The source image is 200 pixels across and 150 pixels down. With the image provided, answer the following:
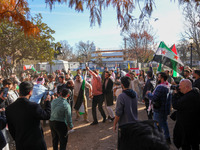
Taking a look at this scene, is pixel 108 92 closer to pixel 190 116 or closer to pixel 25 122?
pixel 190 116

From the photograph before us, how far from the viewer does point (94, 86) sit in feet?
21.8

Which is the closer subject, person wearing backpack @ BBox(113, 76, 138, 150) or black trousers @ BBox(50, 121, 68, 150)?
person wearing backpack @ BBox(113, 76, 138, 150)

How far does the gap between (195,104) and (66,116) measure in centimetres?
276

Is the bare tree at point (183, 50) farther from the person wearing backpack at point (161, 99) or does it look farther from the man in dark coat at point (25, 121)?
the man in dark coat at point (25, 121)

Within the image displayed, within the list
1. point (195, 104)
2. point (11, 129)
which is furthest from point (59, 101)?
point (195, 104)

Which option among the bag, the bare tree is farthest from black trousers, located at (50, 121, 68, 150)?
the bare tree

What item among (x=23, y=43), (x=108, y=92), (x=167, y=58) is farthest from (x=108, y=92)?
(x=23, y=43)

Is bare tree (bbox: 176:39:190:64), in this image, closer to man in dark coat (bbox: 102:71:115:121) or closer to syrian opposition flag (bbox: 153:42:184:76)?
syrian opposition flag (bbox: 153:42:184:76)

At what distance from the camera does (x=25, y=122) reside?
250 centimetres

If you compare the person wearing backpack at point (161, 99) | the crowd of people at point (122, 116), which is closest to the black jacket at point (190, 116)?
the crowd of people at point (122, 116)

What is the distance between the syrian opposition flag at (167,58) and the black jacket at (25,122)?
20.6 feet

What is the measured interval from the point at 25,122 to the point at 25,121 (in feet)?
0.05

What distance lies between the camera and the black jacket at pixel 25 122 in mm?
2500

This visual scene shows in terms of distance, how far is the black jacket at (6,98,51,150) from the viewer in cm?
250
